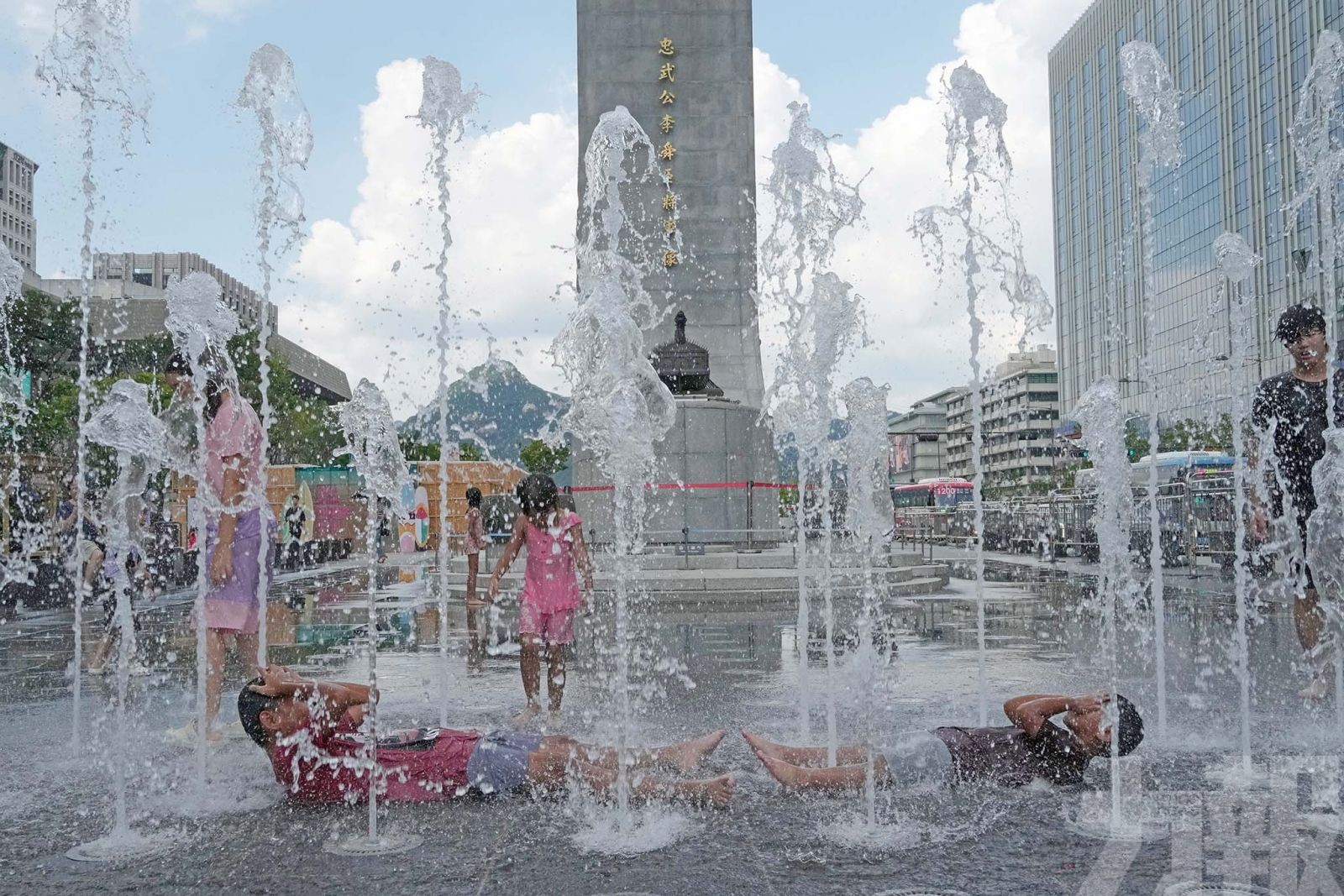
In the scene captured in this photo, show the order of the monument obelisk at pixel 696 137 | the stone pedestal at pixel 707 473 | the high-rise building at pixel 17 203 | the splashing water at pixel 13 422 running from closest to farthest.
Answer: the splashing water at pixel 13 422, the stone pedestal at pixel 707 473, the monument obelisk at pixel 696 137, the high-rise building at pixel 17 203

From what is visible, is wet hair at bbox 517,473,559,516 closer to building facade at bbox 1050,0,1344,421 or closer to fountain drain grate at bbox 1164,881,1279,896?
fountain drain grate at bbox 1164,881,1279,896

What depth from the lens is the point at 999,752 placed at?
13.5 feet

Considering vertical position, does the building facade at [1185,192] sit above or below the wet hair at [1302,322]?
above

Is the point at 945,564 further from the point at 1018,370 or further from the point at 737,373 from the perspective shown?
the point at 1018,370

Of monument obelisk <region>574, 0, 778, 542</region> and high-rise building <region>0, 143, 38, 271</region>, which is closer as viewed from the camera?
monument obelisk <region>574, 0, 778, 542</region>

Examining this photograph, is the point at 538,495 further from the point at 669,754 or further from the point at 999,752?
the point at 999,752

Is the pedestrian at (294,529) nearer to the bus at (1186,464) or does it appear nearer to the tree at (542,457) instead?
the bus at (1186,464)

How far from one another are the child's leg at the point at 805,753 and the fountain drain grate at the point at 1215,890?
4.00ft

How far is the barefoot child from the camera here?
19.1 feet

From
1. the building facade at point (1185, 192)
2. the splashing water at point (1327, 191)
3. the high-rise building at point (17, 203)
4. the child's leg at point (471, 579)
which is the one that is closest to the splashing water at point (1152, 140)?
the splashing water at point (1327, 191)

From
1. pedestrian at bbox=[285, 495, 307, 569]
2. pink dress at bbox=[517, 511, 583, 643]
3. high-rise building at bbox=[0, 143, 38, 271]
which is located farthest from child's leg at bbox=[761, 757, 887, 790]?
high-rise building at bbox=[0, 143, 38, 271]

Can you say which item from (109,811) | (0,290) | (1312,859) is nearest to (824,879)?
(1312,859)

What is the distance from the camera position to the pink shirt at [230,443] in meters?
5.07

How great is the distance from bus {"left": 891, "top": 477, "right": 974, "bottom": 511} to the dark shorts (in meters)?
47.0
